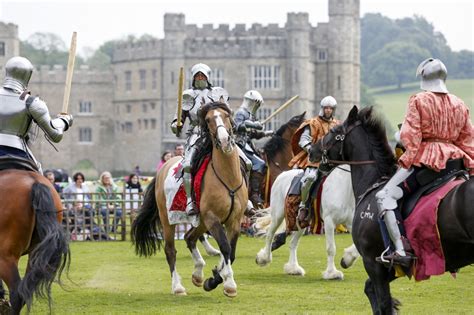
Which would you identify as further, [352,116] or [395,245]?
[352,116]

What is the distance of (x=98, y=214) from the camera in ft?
88.5

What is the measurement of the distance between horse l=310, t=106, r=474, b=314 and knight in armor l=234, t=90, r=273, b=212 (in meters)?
3.63

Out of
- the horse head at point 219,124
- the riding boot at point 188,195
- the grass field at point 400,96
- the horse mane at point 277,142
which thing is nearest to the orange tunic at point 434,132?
the horse head at point 219,124

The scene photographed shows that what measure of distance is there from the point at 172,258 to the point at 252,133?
11.9 ft

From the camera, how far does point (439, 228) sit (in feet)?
34.0

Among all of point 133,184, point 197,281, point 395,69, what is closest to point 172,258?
point 197,281

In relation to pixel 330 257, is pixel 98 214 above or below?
below

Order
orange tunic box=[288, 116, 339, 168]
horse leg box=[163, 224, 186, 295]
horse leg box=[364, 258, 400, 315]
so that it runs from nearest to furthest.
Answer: horse leg box=[364, 258, 400, 315] < horse leg box=[163, 224, 186, 295] < orange tunic box=[288, 116, 339, 168]

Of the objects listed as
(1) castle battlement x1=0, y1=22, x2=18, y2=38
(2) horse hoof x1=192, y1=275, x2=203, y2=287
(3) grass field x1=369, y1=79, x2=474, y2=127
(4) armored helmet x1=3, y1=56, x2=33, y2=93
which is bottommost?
(2) horse hoof x1=192, y1=275, x2=203, y2=287

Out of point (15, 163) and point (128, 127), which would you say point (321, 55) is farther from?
point (15, 163)

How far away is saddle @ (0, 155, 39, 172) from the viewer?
11.5 meters

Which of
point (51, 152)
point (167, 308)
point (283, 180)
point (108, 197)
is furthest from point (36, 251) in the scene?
point (51, 152)

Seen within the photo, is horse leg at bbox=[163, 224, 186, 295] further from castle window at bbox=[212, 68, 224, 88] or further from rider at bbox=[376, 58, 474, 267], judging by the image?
castle window at bbox=[212, 68, 224, 88]

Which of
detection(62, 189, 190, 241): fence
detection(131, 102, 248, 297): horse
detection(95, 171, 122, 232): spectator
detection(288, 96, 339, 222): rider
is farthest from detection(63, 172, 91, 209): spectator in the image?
detection(131, 102, 248, 297): horse
